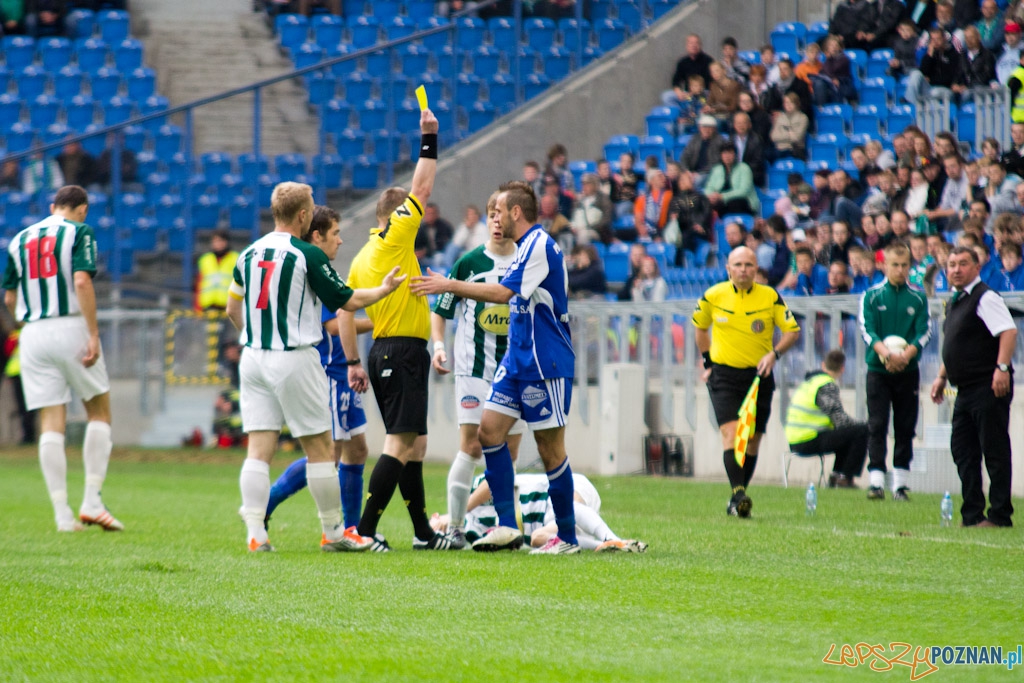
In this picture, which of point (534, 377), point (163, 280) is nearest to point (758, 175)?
point (163, 280)

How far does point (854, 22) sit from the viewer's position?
20641mm

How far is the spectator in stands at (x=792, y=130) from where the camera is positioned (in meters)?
19.7

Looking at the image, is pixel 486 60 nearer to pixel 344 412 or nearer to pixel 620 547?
pixel 344 412

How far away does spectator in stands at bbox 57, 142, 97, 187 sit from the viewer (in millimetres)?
20719

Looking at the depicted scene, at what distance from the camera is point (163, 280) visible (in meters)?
20.7

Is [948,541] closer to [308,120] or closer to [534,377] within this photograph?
[534,377]

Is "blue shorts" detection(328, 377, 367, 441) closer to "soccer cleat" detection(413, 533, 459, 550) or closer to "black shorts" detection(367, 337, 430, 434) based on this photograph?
"black shorts" detection(367, 337, 430, 434)

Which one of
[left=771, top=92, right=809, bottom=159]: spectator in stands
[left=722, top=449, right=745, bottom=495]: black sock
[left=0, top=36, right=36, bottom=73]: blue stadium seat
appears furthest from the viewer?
[left=0, top=36, right=36, bottom=73]: blue stadium seat

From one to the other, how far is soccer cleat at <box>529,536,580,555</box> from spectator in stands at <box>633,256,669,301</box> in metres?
10.1

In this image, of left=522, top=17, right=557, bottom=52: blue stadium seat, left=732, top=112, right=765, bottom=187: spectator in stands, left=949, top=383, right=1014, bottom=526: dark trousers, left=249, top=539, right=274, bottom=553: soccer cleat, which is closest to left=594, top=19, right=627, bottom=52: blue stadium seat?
left=522, top=17, right=557, bottom=52: blue stadium seat

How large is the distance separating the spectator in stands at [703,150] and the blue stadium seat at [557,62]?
15.5 feet

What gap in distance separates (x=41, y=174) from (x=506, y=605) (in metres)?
16.4

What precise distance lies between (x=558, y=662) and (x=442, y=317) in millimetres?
4192

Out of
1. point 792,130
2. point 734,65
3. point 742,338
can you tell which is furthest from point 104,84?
point 742,338
